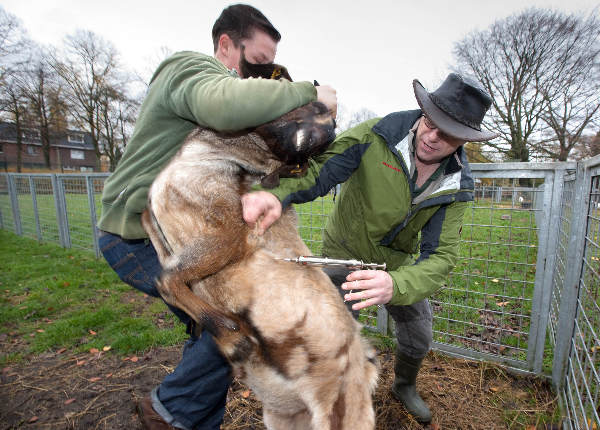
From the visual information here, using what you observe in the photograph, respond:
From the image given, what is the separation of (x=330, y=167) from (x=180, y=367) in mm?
1596

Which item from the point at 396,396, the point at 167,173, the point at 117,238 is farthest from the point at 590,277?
the point at 117,238

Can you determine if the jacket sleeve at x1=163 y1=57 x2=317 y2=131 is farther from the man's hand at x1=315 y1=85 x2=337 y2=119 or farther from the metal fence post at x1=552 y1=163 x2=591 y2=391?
the metal fence post at x1=552 y1=163 x2=591 y2=391

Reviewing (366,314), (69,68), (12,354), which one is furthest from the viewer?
(69,68)

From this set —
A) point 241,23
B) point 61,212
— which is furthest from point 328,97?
point 61,212

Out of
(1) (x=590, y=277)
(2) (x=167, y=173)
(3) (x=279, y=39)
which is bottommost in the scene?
(1) (x=590, y=277)

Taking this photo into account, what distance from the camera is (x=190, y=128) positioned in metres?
1.65

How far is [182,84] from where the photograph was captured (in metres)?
1.37

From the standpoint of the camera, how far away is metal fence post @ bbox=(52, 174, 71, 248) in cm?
802

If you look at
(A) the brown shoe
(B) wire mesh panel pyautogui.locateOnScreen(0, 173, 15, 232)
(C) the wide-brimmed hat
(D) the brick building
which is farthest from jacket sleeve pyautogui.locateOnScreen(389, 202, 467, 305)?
(D) the brick building

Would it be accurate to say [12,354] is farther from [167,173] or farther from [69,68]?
[69,68]

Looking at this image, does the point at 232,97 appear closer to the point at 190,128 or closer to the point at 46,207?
the point at 190,128

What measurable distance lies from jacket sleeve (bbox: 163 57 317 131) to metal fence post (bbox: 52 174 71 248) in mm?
8619

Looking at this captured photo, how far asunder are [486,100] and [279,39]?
1458mm

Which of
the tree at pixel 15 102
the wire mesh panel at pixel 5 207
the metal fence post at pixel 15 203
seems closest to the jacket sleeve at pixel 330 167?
the metal fence post at pixel 15 203
